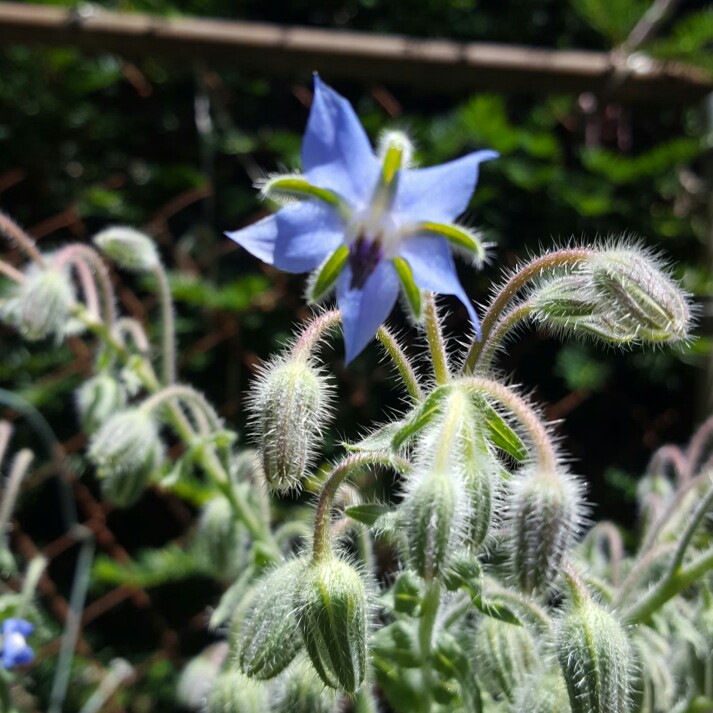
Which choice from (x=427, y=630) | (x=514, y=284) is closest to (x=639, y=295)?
(x=514, y=284)

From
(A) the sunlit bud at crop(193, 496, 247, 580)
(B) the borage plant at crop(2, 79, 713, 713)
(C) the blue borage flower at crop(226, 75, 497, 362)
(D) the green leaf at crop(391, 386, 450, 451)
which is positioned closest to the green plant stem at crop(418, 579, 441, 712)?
(B) the borage plant at crop(2, 79, 713, 713)

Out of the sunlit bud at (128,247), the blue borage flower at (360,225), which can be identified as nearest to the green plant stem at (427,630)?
the blue borage flower at (360,225)

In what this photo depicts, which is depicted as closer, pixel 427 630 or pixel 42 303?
pixel 427 630

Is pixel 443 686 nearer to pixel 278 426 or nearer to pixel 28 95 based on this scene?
pixel 278 426

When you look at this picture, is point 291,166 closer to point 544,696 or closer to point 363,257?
point 363,257

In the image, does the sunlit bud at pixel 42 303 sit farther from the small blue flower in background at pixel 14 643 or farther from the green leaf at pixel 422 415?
the green leaf at pixel 422 415

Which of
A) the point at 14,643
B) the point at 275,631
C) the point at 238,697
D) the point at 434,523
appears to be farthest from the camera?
the point at 14,643
